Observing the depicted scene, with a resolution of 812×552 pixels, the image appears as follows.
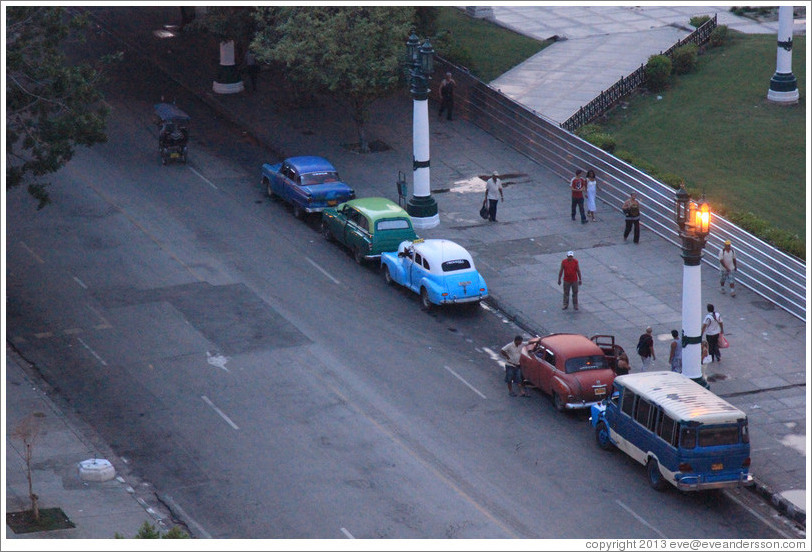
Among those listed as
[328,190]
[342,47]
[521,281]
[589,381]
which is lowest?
[521,281]

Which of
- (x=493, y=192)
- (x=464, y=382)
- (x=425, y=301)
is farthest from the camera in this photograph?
(x=493, y=192)

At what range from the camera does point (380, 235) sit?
3709 centimetres

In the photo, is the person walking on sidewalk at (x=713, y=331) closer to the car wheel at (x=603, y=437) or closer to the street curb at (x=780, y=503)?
the car wheel at (x=603, y=437)

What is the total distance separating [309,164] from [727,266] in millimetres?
13275

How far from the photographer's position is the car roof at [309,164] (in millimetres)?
41250

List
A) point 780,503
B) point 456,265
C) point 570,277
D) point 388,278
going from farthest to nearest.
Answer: point 388,278
point 456,265
point 570,277
point 780,503

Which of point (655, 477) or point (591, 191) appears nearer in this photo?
point (655, 477)

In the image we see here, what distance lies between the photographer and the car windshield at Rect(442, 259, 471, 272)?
3447 cm

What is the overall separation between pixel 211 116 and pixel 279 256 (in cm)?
1416

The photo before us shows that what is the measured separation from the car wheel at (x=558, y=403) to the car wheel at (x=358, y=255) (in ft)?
32.0

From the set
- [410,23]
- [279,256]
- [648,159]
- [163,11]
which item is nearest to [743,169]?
[648,159]

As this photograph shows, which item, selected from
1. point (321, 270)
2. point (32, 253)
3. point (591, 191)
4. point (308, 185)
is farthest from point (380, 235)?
point (32, 253)

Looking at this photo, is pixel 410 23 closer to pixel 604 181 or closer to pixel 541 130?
pixel 541 130

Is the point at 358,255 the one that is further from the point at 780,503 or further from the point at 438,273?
the point at 780,503
